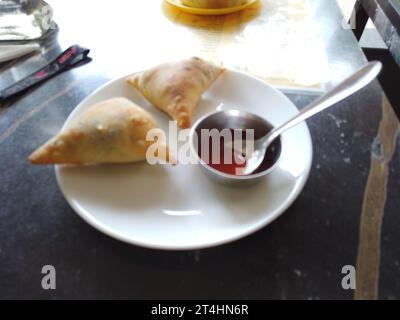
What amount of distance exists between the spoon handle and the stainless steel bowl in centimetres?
3

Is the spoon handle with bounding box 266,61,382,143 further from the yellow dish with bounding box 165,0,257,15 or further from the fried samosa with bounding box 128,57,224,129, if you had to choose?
the yellow dish with bounding box 165,0,257,15

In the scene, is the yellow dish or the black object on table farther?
the yellow dish

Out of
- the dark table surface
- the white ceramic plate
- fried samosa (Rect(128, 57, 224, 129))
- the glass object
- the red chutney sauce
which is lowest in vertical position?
the dark table surface

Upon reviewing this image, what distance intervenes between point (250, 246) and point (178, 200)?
0.13 m

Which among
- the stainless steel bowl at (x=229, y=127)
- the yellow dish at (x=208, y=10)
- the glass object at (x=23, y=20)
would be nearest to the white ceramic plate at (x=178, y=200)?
the stainless steel bowl at (x=229, y=127)

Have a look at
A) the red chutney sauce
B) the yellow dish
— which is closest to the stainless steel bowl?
the red chutney sauce

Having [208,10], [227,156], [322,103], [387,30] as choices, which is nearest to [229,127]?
[227,156]

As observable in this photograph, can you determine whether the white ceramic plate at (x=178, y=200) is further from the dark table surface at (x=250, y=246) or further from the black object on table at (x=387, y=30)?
the black object on table at (x=387, y=30)

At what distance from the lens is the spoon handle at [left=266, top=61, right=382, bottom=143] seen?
1.77 ft

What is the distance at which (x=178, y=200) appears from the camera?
53cm

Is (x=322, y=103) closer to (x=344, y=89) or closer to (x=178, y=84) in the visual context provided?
(x=344, y=89)

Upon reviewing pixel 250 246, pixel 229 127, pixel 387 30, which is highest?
pixel 387 30

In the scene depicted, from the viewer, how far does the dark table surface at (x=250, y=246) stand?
0.46 m

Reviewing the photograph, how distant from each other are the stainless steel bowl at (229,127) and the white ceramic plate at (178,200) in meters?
0.02
